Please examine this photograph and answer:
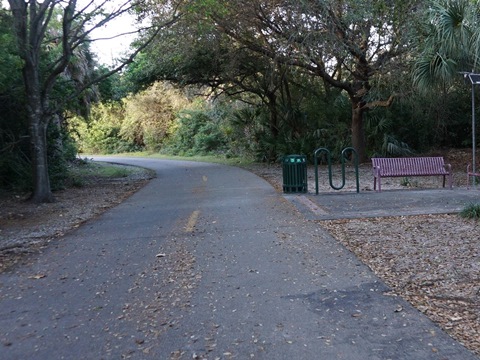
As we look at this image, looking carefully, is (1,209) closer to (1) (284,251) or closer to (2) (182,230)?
(2) (182,230)

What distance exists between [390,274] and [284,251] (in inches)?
64.1

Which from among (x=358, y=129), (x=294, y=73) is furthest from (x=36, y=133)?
(x=294, y=73)

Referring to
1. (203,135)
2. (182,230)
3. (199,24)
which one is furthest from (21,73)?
(203,135)

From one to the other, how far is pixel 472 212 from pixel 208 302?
562 centimetres

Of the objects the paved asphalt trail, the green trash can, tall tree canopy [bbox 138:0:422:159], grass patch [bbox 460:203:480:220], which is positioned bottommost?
the paved asphalt trail

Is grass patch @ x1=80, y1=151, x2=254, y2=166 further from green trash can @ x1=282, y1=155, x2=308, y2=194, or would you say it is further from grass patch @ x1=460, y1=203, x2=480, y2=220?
Result: grass patch @ x1=460, y1=203, x2=480, y2=220

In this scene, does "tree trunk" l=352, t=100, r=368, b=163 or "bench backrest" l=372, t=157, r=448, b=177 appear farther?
"tree trunk" l=352, t=100, r=368, b=163

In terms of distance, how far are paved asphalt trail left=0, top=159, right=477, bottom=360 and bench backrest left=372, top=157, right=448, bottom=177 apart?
5.41 m

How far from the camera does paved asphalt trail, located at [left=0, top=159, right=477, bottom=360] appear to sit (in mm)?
4031

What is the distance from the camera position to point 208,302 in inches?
200

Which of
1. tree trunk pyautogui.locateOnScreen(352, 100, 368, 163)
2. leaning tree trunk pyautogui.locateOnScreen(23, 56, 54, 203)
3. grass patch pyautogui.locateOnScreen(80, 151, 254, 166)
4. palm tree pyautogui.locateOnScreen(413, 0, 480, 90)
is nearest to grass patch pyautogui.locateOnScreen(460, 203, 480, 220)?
palm tree pyautogui.locateOnScreen(413, 0, 480, 90)

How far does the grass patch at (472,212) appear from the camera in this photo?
858 centimetres

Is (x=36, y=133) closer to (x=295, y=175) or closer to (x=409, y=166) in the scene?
(x=295, y=175)

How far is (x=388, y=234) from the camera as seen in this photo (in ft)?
25.5
